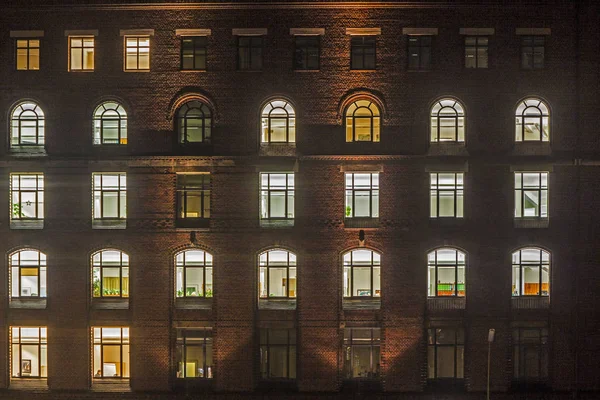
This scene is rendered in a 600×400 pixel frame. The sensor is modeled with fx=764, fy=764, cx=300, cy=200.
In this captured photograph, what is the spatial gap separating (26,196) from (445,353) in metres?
17.0

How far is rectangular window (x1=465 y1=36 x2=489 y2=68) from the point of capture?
1134 inches

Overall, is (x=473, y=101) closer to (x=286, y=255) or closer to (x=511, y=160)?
(x=511, y=160)

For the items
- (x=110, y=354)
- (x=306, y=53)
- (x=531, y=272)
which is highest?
(x=306, y=53)

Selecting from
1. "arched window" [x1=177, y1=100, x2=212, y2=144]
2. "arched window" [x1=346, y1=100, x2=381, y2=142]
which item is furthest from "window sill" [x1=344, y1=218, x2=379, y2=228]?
"arched window" [x1=177, y1=100, x2=212, y2=144]

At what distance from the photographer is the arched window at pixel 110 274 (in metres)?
29.1

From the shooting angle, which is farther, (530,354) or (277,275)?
(277,275)

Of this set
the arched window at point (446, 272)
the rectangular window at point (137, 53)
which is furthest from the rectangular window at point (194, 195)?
the arched window at point (446, 272)

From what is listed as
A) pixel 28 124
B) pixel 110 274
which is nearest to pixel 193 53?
pixel 28 124

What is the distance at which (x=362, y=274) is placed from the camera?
1139 inches

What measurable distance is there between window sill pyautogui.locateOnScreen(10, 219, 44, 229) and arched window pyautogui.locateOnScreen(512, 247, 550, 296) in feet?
59.3

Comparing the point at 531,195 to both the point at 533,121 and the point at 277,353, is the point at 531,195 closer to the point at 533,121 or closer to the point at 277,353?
the point at 533,121

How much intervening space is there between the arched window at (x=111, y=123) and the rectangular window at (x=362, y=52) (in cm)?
897

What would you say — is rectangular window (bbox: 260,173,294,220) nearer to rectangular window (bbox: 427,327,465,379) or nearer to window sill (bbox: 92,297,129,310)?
window sill (bbox: 92,297,129,310)

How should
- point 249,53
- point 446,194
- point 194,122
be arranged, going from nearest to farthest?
point 446,194, point 249,53, point 194,122
